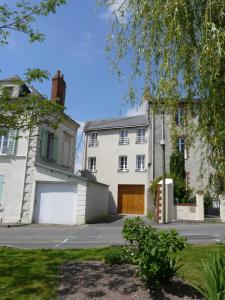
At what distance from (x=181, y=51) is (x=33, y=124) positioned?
3.89 meters

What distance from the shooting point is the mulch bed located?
4.66 metres

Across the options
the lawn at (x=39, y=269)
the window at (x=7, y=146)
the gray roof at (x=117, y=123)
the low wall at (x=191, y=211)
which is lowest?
the lawn at (x=39, y=269)

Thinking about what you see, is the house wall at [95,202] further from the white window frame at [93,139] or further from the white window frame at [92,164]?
the white window frame at [93,139]

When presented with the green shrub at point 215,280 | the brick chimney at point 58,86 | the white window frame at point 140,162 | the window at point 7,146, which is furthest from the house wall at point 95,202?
the green shrub at point 215,280

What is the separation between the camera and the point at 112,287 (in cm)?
500

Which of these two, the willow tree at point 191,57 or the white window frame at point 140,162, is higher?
the white window frame at point 140,162

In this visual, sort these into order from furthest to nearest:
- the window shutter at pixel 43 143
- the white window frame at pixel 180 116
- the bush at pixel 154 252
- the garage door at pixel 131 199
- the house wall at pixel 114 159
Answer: the house wall at pixel 114 159, the garage door at pixel 131 199, the window shutter at pixel 43 143, the white window frame at pixel 180 116, the bush at pixel 154 252

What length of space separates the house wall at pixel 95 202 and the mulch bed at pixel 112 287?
13380 mm

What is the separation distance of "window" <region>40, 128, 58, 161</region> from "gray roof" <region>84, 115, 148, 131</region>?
9.71 meters

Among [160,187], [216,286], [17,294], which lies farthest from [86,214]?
[216,286]

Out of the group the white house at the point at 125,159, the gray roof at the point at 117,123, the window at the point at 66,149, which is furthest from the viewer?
the gray roof at the point at 117,123

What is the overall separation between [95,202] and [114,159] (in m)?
9.11

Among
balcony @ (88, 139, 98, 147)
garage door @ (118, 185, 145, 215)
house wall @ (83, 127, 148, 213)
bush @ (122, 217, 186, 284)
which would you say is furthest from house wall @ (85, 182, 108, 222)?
bush @ (122, 217, 186, 284)

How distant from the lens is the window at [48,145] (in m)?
20.4
